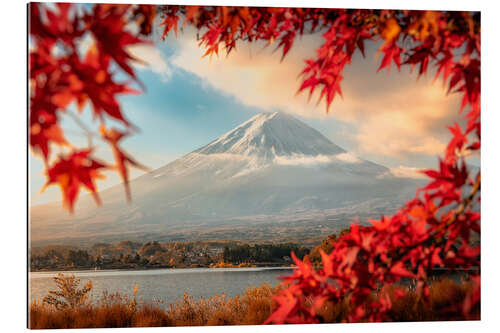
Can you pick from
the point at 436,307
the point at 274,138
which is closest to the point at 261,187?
the point at 274,138

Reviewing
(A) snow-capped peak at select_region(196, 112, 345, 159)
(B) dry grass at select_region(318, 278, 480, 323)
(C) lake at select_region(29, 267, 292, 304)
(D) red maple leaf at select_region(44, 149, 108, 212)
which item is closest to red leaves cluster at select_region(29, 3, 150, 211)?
(D) red maple leaf at select_region(44, 149, 108, 212)

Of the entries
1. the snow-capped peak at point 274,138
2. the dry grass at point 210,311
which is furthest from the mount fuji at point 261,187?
the dry grass at point 210,311

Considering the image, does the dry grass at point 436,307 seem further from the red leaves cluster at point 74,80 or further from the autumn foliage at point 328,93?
the red leaves cluster at point 74,80

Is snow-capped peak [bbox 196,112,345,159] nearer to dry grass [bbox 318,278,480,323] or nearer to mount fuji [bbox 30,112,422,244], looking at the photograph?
mount fuji [bbox 30,112,422,244]
